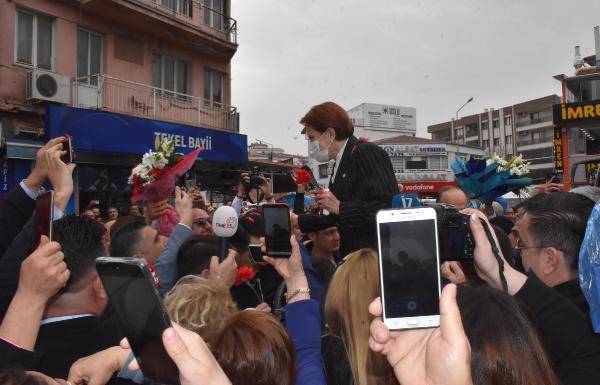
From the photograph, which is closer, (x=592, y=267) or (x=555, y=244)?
(x=592, y=267)

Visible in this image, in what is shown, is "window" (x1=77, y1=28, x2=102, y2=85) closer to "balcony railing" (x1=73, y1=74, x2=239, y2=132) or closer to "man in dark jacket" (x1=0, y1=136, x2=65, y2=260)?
"balcony railing" (x1=73, y1=74, x2=239, y2=132)

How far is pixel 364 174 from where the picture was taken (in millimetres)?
3168

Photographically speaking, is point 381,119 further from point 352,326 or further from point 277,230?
point 352,326

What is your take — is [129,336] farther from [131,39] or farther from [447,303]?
[131,39]

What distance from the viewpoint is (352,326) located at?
2.11 m

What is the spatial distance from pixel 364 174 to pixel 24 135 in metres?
11.5

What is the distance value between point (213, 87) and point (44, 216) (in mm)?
16666

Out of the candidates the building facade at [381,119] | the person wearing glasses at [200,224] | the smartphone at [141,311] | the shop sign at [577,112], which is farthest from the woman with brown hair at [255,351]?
the building facade at [381,119]

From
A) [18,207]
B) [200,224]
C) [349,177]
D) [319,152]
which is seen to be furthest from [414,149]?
[18,207]

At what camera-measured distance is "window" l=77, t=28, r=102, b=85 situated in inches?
542

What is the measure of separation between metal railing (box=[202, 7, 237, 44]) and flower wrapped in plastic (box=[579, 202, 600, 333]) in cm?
1786

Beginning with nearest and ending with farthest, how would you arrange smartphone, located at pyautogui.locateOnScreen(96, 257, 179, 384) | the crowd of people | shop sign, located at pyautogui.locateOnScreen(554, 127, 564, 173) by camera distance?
1. smartphone, located at pyautogui.locateOnScreen(96, 257, 179, 384)
2. the crowd of people
3. shop sign, located at pyautogui.locateOnScreen(554, 127, 564, 173)

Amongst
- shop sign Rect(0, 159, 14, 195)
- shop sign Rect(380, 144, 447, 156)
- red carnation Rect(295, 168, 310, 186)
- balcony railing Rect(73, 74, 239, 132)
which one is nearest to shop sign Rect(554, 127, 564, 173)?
red carnation Rect(295, 168, 310, 186)

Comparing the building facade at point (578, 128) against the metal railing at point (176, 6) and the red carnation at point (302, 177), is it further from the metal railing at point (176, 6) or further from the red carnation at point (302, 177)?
the metal railing at point (176, 6)
